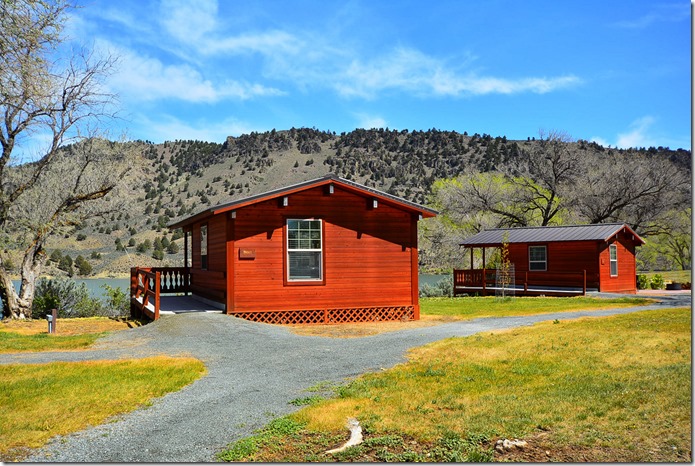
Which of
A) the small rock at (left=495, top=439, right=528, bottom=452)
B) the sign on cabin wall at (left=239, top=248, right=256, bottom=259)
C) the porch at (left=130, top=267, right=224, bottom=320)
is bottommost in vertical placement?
the small rock at (left=495, top=439, right=528, bottom=452)

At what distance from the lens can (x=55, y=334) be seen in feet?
56.0

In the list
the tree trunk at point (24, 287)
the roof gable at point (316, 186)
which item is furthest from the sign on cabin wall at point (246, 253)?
the tree trunk at point (24, 287)

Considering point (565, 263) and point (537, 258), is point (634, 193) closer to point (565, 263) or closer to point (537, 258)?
point (537, 258)

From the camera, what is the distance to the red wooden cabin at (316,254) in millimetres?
17422

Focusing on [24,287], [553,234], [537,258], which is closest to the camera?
[24,287]

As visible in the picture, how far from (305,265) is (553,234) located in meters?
19.1

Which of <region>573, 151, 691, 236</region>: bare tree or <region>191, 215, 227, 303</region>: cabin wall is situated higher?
<region>573, 151, 691, 236</region>: bare tree

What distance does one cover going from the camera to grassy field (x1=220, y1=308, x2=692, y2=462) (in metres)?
5.86

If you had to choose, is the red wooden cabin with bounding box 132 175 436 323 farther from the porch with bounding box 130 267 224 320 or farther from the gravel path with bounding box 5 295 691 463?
the gravel path with bounding box 5 295 691 463

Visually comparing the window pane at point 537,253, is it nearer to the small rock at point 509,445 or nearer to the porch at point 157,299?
the porch at point 157,299

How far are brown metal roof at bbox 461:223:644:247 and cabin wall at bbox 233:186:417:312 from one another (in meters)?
14.9

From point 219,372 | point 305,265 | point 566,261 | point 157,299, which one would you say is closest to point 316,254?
point 305,265

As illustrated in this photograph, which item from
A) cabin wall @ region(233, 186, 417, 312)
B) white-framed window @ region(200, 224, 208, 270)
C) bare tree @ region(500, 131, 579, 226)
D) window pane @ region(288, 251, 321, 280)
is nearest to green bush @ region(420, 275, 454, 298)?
bare tree @ region(500, 131, 579, 226)

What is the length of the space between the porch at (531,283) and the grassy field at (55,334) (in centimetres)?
2005
